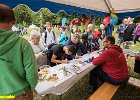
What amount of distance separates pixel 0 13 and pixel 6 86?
59cm

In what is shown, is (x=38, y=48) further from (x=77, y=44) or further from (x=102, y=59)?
(x=102, y=59)

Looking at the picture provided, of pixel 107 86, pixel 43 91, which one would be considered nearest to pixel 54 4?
pixel 107 86

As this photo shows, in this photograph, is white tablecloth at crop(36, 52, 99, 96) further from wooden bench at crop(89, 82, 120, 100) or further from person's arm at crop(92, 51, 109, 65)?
person's arm at crop(92, 51, 109, 65)

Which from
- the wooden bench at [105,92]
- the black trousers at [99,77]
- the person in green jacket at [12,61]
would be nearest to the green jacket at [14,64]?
the person in green jacket at [12,61]

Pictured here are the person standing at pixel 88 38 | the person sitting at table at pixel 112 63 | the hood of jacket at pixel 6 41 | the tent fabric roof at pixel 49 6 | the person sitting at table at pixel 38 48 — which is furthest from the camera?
the person standing at pixel 88 38

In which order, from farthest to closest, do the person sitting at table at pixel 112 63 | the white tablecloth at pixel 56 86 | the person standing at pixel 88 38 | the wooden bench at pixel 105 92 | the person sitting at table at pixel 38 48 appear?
the person standing at pixel 88 38 → the person sitting at table at pixel 38 48 → the person sitting at table at pixel 112 63 → the wooden bench at pixel 105 92 → the white tablecloth at pixel 56 86

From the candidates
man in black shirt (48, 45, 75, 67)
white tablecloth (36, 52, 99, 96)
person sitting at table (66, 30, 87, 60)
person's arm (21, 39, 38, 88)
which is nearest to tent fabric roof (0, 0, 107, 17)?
person sitting at table (66, 30, 87, 60)

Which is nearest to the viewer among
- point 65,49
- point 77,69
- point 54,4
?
point 77,69

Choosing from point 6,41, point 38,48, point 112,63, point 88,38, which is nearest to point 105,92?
point 112,63

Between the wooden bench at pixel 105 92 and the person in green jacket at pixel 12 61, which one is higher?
the person in green jacket at pixel 12 61

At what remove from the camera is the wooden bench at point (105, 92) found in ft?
12.8

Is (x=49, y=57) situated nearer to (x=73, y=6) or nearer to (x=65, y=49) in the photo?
(x=65, y=49)

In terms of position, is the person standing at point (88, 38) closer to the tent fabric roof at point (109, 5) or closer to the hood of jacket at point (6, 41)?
the tent fabric roof at point (109, 5)

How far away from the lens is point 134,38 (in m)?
13.9
